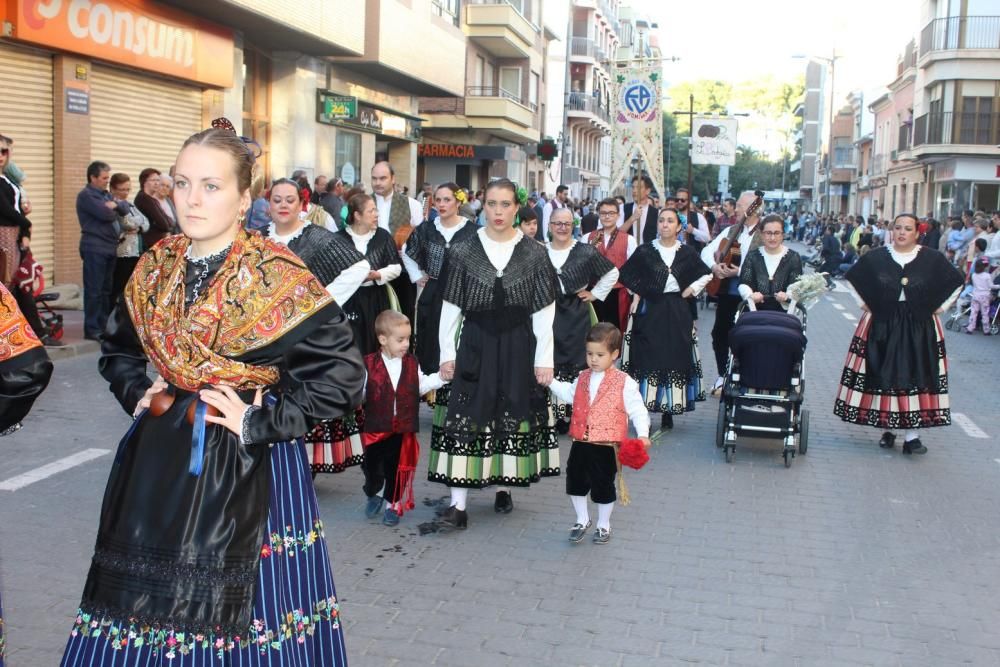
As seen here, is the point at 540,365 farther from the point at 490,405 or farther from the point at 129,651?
the point at 129,651

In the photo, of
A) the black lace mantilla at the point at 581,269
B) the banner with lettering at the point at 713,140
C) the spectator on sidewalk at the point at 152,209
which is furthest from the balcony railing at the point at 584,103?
the black lace mantilla at the point at 581,269

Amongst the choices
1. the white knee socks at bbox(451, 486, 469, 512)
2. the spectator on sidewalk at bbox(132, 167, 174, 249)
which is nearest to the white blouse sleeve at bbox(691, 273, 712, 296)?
the white knee socks at bbox(451, 486, 469, 512)

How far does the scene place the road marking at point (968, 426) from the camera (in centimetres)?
1009

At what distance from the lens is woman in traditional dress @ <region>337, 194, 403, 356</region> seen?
8.29 meters

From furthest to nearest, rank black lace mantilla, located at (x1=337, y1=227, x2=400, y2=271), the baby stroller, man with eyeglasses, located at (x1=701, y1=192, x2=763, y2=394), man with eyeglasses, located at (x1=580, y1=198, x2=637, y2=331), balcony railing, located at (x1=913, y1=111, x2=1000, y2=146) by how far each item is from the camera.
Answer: balcony railing, located at (x1=913, y1=111, x2=1000, y2=146)
man with eyeglasses, located at (x1=701, y1=192, x2=763, y2=394)
man with eyeglasses, located at (x1=580, y1=198, x2=637, y2=331)
the baby stroller
black lace mantilla, located at (x1=337, y1=227, x2=400, y2=271)

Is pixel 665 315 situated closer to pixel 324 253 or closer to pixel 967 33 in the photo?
pixel 324 253

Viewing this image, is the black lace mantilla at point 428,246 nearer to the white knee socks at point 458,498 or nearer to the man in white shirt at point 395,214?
the man in white shirt at point 395,214

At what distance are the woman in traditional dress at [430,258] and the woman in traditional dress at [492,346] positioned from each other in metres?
2.50

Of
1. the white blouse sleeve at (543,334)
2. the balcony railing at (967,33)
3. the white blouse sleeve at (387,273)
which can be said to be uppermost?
the balcony railing at (967,33)

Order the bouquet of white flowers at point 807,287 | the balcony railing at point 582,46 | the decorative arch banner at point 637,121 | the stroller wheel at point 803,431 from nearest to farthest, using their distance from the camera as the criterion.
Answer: the stroller wheel at point 803,431, the bouquet of white flowers at point 807,287, the decorative arch banner at point 637,121, the balcony railing at point 582,46

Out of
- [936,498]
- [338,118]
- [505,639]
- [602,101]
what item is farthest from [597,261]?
[602,101]

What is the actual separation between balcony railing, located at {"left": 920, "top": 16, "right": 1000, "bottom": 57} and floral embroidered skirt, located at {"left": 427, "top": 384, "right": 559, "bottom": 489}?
42.2 m

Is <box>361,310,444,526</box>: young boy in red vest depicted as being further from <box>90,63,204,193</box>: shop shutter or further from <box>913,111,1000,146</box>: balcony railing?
<box>913,111,1000,146</box>: balcony railing

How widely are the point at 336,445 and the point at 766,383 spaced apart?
363cm
